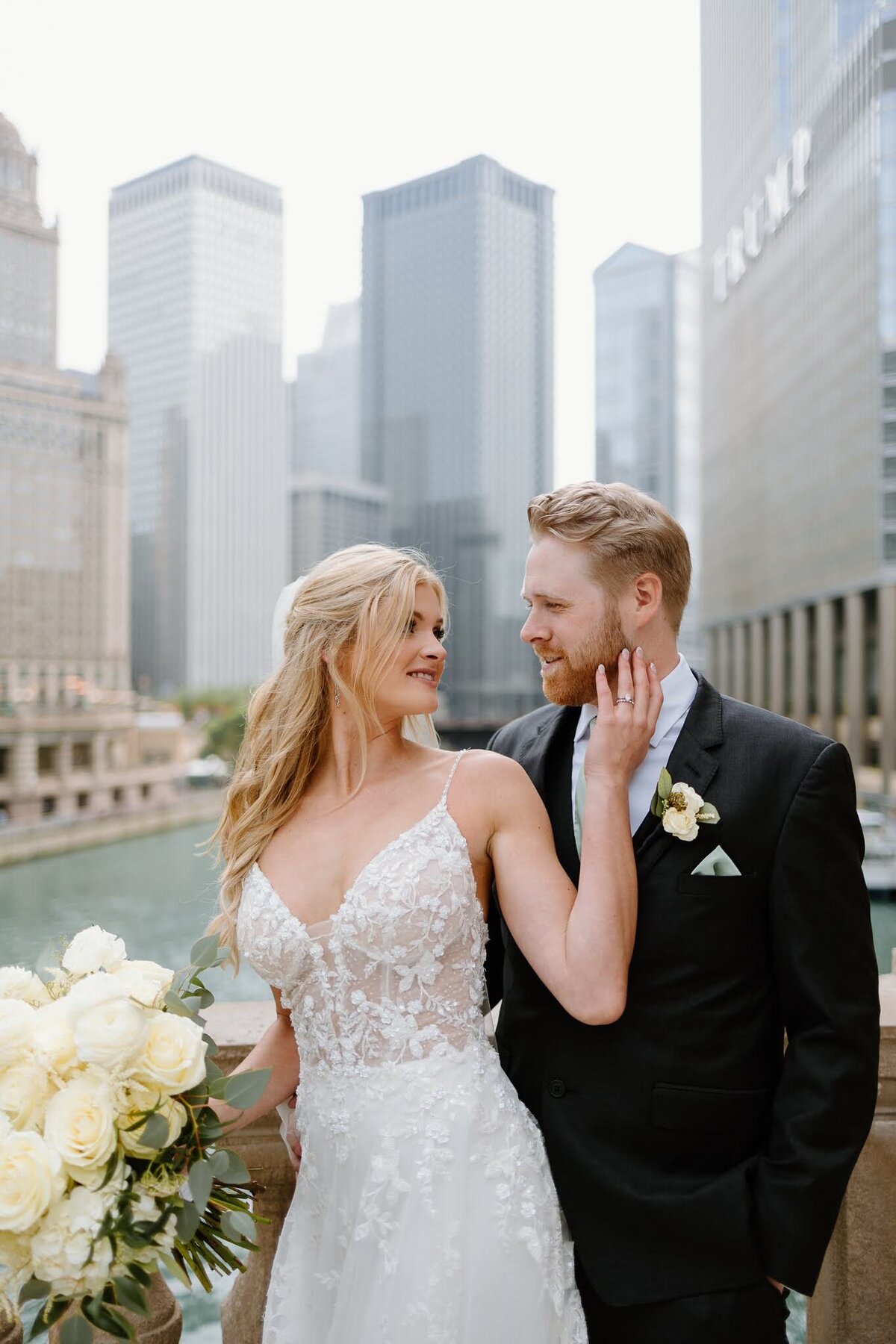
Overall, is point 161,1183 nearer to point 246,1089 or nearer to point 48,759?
point 246,1089

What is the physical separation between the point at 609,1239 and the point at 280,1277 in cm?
55

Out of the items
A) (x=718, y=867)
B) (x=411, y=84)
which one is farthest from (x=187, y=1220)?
(x=411, y=84)

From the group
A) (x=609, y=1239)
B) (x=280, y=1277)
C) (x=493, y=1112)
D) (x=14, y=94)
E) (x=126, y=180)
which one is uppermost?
(x=126, y=180)

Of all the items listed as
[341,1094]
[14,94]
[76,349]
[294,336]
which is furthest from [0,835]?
[294,336]

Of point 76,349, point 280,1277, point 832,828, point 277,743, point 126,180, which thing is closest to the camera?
point 832,828

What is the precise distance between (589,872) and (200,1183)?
2.21ft

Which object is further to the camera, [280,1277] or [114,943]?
[280,1277]

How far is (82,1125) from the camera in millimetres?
1252

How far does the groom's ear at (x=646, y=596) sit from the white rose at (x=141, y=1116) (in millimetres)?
1014

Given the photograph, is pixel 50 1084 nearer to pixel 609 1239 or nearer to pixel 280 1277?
pixel 280 1277

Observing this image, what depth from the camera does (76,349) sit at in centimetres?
5162

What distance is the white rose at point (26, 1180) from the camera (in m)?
1.20

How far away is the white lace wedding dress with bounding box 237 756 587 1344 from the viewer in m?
1.61

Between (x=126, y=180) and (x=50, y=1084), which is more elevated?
(x=126, y=180)
